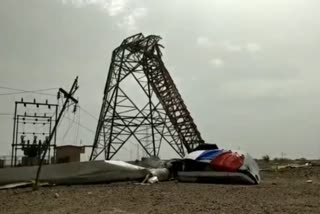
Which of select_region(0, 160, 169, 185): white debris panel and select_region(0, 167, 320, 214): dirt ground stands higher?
select_region(0, 160, 169, 185): white debris panel

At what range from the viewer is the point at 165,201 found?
9695 millimetres

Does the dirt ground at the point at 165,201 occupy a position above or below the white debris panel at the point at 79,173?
below

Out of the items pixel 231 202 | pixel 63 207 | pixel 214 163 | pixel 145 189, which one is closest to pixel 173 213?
pixel 231 202

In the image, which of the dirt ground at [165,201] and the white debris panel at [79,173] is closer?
the dirt ground at [165,201]

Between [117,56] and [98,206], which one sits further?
[117,56]

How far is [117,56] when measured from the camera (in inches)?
1172

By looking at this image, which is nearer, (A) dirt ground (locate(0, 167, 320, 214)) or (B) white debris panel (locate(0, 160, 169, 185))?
(A) dirt ground (locate(0, 167, 320, 214))

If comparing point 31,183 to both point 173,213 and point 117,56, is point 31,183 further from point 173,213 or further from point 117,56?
point 117,56

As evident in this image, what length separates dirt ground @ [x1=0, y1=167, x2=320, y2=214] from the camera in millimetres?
8641

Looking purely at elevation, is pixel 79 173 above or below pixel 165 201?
above

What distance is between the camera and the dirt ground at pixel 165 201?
864 centimetres

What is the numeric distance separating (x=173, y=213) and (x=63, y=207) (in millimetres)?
2693

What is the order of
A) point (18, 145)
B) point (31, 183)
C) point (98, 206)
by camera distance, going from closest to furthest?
point (98, 206), point (31, 183), point (18, 145)

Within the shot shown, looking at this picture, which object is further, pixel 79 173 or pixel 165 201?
Result: pixel 79 173
